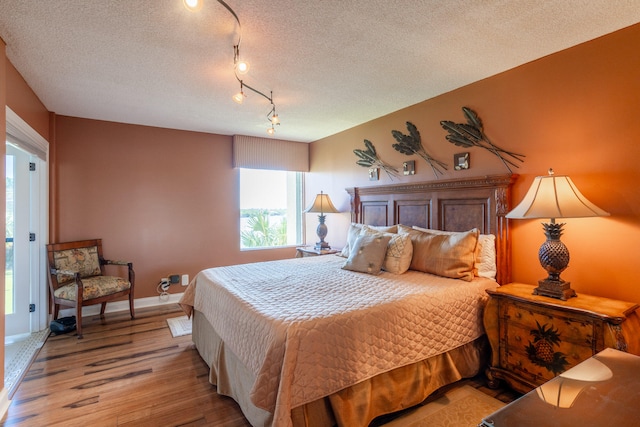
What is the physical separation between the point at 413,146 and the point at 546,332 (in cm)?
204

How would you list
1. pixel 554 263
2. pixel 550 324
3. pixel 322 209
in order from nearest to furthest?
pixel 550 324
pixel 554 263
pixel 322 209

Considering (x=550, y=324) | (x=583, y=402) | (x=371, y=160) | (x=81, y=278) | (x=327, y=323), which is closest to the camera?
(x=583, y=402)

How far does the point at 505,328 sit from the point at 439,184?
1389mm

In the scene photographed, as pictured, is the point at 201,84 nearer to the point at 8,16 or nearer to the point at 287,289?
the point at 8,16

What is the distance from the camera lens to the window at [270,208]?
4.99 m

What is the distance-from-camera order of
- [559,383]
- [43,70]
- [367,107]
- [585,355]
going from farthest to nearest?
[367,107], [43,70], [585,355], [559,383]

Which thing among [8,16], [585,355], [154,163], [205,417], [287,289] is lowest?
[205,417]

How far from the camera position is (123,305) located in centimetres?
398

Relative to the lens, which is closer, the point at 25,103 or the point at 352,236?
the point at 25,103

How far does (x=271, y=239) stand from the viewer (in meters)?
5.25

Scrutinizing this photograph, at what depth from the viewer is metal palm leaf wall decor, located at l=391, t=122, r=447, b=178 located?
313cm

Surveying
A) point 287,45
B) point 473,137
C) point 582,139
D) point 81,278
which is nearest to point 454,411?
point 582,139

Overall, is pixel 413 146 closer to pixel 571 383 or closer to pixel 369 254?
pixel 369 254

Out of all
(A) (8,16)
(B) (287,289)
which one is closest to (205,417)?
(B) (287,289)
